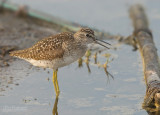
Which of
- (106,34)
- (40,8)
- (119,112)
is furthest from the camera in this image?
(40,8)

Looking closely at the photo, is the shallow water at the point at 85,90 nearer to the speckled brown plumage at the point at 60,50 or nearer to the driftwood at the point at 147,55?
the driftwood at the point at 147,55

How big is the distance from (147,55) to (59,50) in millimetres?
2792

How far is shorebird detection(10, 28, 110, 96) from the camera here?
8891 millimetres

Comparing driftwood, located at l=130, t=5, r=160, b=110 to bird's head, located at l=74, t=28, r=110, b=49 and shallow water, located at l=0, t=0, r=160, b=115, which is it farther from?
bird's head, located at l=74, t=28, r=110, b=49

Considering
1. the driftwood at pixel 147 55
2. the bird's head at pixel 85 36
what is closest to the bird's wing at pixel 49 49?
the bird's head at pixel 85 36

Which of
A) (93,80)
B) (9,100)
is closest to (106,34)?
(93,80)

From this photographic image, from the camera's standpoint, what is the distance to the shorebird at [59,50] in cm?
889

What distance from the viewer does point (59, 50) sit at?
8.91 metres

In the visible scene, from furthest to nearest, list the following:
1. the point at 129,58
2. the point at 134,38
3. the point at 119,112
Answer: the point at 134,38
the point at 129,58
the point at 119,112

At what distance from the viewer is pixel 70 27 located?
568 inches

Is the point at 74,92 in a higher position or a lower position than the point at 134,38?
lower

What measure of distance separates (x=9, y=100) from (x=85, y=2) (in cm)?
893

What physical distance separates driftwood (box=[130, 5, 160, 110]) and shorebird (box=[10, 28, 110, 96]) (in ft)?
5.29

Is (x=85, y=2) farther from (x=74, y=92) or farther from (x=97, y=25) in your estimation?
(x=74, y=92)
